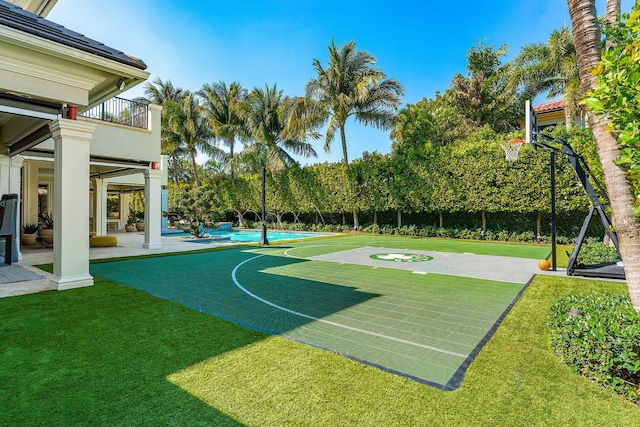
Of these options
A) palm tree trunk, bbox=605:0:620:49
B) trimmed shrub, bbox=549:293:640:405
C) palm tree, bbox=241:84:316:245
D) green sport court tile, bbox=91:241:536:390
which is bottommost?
green sport court tile, bbox=91:241:536:390

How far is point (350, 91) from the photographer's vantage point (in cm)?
1934

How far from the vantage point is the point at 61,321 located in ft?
14.8

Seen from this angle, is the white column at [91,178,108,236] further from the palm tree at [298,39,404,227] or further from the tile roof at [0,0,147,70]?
the palm tree at [298,39,404,227]

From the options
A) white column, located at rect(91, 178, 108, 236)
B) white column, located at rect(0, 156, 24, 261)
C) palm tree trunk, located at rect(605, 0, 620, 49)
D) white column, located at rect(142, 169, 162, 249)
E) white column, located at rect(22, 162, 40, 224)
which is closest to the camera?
palm tree trunk, located at rect(605, 0, 620, 49)

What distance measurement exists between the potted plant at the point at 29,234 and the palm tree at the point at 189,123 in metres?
12.1

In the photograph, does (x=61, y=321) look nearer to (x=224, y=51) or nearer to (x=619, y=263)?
(x=619, y=263)

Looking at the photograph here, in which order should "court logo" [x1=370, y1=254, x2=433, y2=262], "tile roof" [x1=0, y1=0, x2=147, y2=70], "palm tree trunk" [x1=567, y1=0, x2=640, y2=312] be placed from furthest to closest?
"court logo" [x1=370, y1=254, x2=433, y2=262] → "tile roof" [x1=0, y1=0, x2=147, y2=70] → "palm tree trunk" [x1=567, y1=0, x2=640, y2=312]

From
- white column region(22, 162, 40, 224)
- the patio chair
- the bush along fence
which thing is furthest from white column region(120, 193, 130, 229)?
the patio chair

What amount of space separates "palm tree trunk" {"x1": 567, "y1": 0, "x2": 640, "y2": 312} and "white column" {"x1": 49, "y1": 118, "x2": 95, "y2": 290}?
7.91 meters

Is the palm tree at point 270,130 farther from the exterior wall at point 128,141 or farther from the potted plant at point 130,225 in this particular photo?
the exterior wall at point 128,141

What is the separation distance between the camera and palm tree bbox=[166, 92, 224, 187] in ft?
83.4

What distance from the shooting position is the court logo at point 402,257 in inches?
396

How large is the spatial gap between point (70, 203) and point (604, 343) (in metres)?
8.04

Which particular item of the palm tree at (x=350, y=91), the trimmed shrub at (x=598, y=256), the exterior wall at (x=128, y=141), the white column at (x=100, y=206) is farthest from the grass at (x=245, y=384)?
the palm tree at (x=350, y=91)
